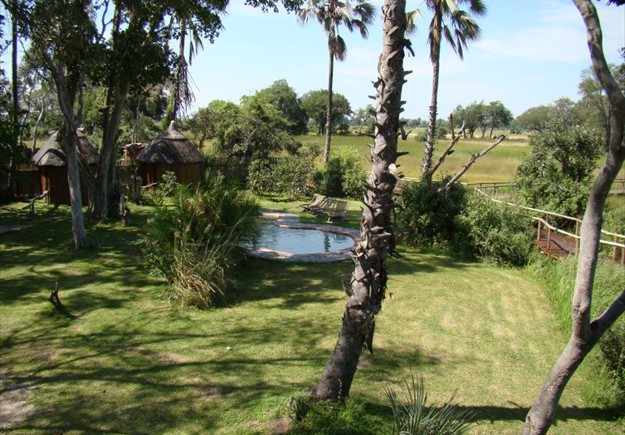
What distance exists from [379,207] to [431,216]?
33.7ft

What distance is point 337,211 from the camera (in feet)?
61.8

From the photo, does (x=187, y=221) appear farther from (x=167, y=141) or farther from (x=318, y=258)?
(x=167, y=141)

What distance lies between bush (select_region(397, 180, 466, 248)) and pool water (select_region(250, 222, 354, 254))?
1914mm

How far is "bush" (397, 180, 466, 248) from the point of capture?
1450 cm

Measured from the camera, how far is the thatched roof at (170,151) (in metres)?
22.8

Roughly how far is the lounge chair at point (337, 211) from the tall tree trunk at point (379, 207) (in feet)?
43.7

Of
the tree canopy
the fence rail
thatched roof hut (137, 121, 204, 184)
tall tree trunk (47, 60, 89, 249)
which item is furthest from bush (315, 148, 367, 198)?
the tree canopy

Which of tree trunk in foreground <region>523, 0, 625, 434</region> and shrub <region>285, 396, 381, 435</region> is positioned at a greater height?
tree trunk in foreground <region>523, 0, 625, 434</region>

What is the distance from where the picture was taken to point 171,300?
30.3 ft

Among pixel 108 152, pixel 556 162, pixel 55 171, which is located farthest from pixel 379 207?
pixel 55 171

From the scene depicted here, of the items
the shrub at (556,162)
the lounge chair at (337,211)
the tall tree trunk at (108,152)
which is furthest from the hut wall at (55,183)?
the shrub at (556,162)

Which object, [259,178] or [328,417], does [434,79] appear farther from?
[328,417]

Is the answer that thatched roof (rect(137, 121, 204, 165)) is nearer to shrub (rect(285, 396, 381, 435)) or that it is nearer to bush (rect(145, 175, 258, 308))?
bush (rect(145, 175, 258, 308))

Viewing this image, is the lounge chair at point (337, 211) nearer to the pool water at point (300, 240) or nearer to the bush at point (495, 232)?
the pool water at point (300, 240)
